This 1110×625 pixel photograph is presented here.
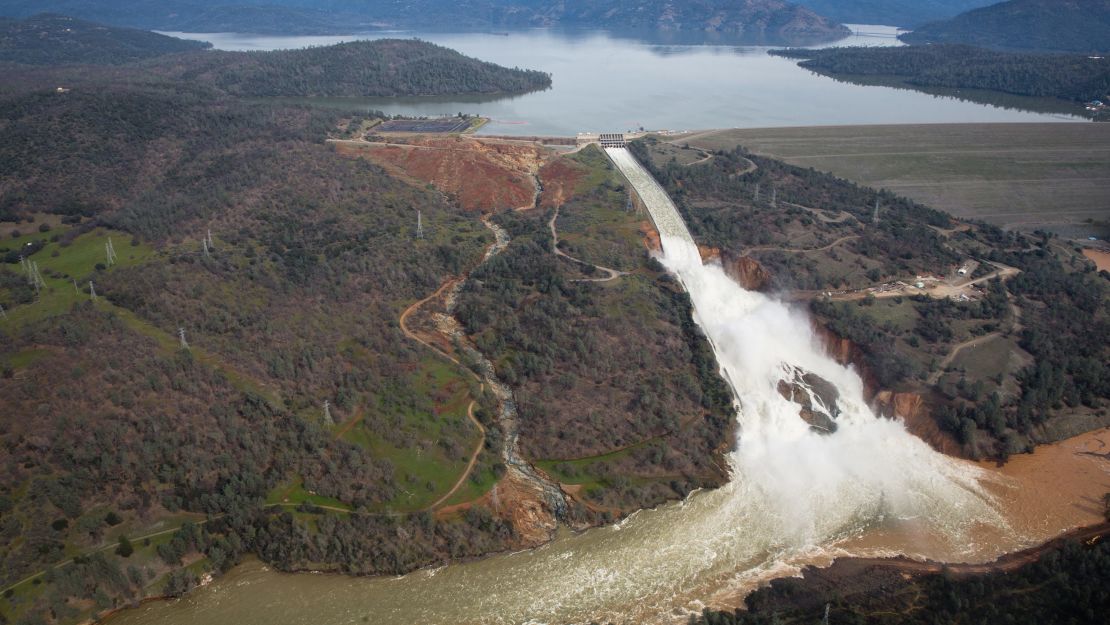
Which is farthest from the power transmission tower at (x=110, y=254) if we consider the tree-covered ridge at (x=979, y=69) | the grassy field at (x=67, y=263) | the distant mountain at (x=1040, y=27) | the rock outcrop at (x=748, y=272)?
the distant mountain at (x=1040, y=27)

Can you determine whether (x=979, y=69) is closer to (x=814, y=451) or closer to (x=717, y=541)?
(x=814, y=451)

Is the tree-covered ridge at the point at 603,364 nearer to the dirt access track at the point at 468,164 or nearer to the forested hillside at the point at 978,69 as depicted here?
the dirt access track at the point at 468,164

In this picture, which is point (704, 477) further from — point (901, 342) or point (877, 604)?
point (901, 342)

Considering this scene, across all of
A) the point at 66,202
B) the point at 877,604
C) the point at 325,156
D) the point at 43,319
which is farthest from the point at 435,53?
the point at 877,604

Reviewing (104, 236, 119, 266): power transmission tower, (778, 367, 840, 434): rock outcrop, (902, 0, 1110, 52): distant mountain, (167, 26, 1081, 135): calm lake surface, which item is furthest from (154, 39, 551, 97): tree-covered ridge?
(902, 0, 1110, 52): distant mountain

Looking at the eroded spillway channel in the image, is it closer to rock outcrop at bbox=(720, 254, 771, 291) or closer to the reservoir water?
the reservoir water
